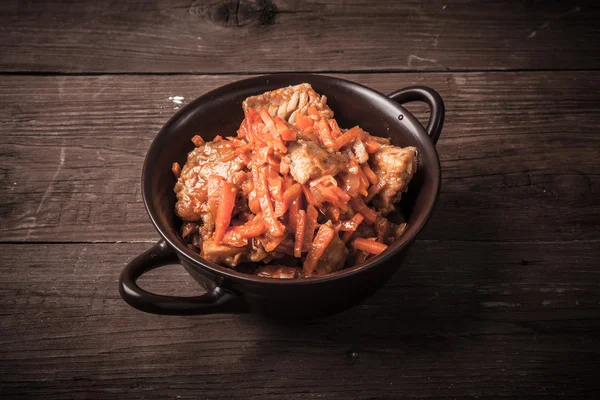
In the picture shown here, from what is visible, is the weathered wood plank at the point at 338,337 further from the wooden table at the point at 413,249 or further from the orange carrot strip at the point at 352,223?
the orange carrot strip at the point at 352,223

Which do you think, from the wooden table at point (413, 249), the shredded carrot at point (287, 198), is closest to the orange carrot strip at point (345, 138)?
the shredded carrot at point (287, 198)

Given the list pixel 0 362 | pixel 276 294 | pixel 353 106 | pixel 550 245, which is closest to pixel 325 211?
pixel 276 294

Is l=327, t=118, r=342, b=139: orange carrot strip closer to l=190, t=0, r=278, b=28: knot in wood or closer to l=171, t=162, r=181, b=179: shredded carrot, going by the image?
l=171, t=162, r=181, b=179: shredded carrot

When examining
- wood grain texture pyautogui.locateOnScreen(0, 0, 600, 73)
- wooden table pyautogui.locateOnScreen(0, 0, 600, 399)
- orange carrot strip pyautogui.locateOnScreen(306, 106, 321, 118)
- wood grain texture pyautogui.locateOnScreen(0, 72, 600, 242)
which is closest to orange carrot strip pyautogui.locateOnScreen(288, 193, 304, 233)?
orange carrot strip pyautogui.locateOnScreen(306, 106, 321, 118)

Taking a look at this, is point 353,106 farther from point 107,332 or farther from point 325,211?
point 107,332

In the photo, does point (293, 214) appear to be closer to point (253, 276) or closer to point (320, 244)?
point (320, 244)

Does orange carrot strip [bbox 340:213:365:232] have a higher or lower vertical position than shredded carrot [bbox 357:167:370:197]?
lower

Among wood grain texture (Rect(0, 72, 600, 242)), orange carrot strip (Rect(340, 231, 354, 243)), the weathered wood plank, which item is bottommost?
the weathered wood plank
